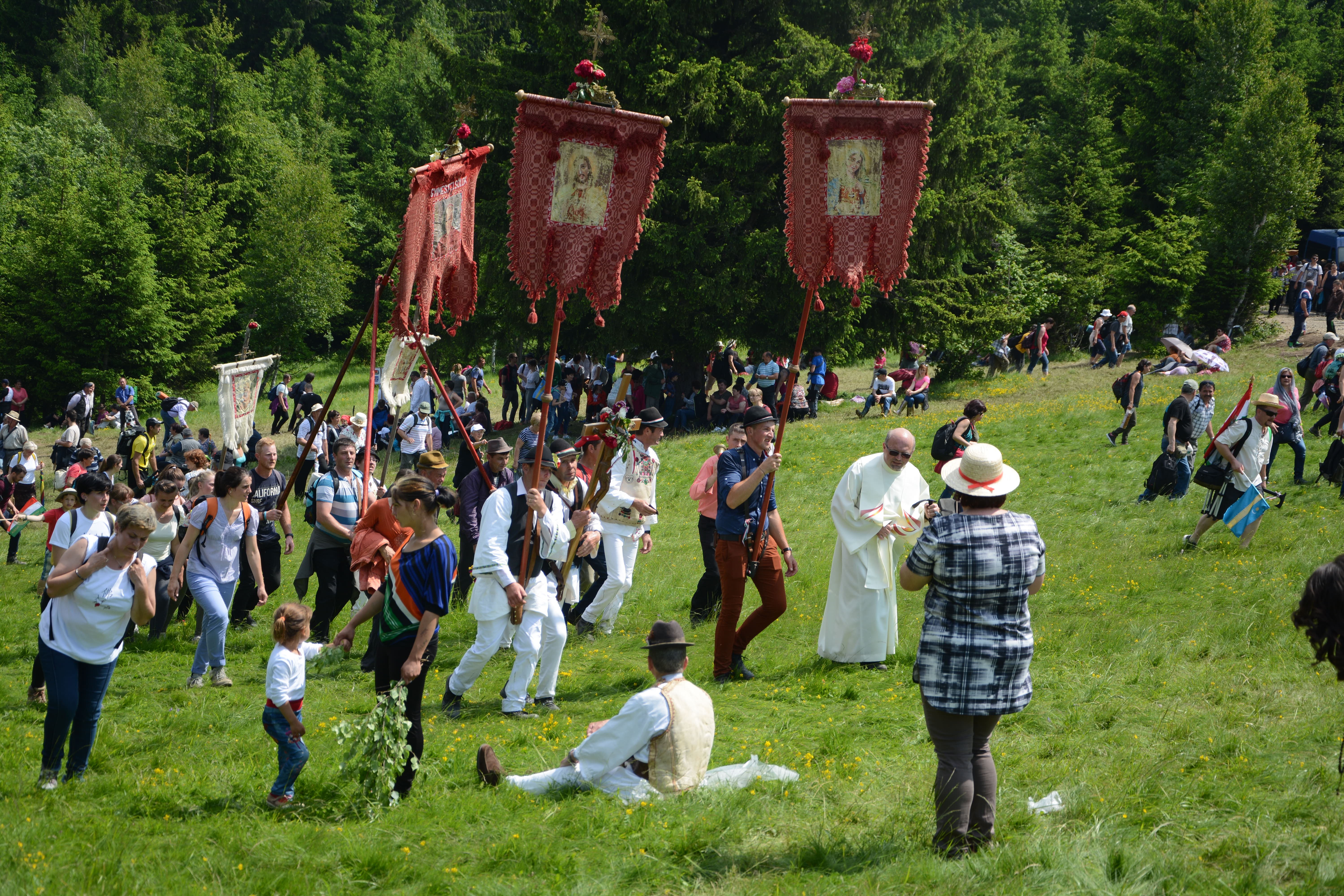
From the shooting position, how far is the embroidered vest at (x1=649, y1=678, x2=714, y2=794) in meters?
5.66

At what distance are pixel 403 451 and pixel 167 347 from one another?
80.3ft

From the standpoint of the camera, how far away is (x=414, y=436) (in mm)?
19500

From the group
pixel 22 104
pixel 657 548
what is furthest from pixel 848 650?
pixel 22 104

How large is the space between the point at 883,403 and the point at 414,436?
10877 mm

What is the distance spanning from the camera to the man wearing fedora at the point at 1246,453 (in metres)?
12.1

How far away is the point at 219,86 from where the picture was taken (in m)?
47.7

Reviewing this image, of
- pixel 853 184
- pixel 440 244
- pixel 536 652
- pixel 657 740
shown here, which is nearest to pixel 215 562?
pixel 536 652

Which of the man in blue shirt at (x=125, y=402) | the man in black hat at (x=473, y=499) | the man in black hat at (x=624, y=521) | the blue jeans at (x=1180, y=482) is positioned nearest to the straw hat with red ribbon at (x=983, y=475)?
the man in black hat at (x=473, y=499)

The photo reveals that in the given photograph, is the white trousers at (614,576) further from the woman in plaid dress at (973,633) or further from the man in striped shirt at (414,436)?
the man in striped shirt at (414,436)

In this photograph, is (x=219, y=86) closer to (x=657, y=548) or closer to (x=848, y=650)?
(x=657, y=548)

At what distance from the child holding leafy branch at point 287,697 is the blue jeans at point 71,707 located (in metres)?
1.08

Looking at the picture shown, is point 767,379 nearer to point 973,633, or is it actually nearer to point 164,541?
point 164,541

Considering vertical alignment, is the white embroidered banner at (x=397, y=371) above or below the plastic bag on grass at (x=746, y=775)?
above

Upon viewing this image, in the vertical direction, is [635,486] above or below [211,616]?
above
